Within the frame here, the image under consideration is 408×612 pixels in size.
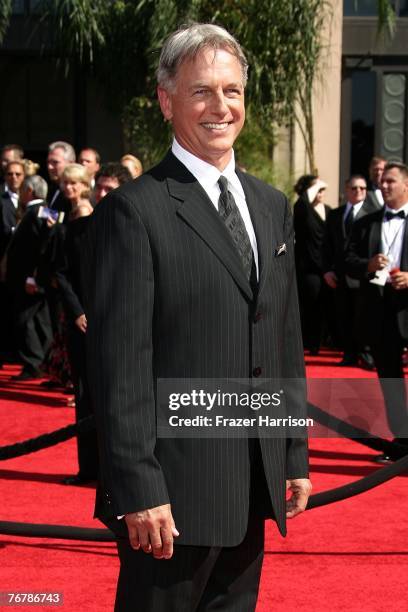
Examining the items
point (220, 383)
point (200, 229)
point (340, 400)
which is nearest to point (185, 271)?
point (200, 229)

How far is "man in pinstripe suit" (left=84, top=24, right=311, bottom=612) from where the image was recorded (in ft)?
8.55

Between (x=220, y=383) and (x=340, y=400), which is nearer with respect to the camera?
(x=220, y=383)

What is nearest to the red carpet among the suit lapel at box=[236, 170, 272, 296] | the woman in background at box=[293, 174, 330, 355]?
the suit lapel at box=[236, 170, 272, 296]

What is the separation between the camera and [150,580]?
8.89ft

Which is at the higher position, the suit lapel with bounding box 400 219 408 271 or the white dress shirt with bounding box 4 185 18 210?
the white dress shirt with bounding box 4 185 18 210

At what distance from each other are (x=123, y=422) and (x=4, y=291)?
29.4 feet

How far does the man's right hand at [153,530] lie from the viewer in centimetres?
256

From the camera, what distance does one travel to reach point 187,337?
270 cm

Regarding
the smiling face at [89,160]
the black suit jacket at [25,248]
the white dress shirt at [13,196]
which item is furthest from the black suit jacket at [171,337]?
the white dress shirt at [13,196]

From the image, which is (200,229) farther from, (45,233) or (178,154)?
(45,233)

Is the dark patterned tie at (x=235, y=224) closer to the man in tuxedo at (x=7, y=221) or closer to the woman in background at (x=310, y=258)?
the man in tuxedo at (x=7, y=221)

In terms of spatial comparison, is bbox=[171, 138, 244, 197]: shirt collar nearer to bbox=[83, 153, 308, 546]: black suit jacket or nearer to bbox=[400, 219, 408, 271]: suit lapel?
bbox=[83, 153, 308, 546]: black suit jacket

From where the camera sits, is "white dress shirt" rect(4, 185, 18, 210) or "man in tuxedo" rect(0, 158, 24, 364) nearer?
"man in tuxedo" rect(0, 158, 24, 364)
